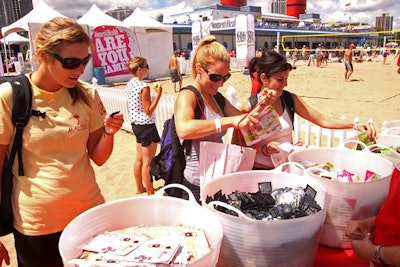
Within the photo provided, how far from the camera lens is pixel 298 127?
4.84m

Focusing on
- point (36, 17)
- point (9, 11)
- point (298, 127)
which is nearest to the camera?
point (298, 127)

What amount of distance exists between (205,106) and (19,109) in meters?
0.93

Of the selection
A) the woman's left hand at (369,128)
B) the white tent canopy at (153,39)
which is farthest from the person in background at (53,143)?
the white tent canopy at (153,39)

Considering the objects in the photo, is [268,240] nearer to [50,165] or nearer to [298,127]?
[50,165]

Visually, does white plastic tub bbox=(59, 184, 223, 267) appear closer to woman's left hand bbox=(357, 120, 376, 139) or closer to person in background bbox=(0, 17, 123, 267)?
person in background bbox=(0, 17, 123, 267)

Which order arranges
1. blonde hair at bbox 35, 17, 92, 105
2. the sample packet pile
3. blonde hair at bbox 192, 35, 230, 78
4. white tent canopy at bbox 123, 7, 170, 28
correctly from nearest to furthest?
the sample packet pile < blonde hair at bbox 35, 17, 92, 105 < blonde hair at bbox 192, 35, 230, 78 < white tent canopy at bbox 123, 7, 170, 28

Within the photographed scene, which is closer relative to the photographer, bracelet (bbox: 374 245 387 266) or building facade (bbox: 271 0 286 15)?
bracelet (bbox: 374 245 387 266)

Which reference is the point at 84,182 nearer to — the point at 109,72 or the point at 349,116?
the point at 349,116

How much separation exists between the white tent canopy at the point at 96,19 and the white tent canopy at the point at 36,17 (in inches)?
56.8

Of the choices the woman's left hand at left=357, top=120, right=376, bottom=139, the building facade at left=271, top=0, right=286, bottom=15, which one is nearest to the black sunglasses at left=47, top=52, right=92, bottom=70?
the woman's left hand at left=357, top=120, right=376, bottom=139

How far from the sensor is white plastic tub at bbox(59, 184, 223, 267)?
96cm

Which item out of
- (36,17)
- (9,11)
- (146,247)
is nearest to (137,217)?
(146,247)

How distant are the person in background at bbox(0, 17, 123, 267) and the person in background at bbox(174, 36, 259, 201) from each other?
349 millimetres

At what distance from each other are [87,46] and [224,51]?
0.73 meters
